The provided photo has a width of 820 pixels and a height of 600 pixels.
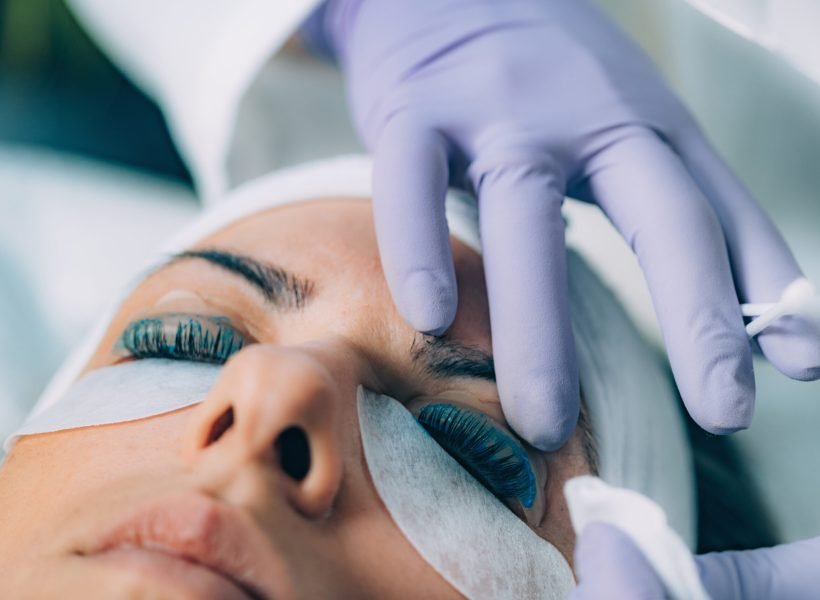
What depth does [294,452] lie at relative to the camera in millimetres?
713

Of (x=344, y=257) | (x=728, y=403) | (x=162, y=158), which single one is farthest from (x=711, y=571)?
(x=162, y=158)

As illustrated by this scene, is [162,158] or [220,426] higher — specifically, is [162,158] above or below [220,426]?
below

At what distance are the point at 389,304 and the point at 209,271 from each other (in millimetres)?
224

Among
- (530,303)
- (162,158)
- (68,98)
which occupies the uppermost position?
(530,303)

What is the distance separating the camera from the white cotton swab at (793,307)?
2.68ft

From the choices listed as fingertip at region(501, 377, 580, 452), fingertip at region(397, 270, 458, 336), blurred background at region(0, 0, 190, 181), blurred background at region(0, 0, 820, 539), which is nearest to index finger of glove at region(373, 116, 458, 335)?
fingertip at region(397, 270, 458, 336)

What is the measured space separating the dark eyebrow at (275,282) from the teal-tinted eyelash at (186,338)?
0.06 meters

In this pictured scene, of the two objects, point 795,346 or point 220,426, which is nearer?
point 220,426

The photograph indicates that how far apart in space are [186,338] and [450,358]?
29 centimetres

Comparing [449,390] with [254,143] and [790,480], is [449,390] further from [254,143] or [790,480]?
[254,143]

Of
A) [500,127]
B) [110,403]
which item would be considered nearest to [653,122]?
[500,127]

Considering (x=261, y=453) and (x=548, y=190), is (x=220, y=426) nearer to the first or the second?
(x=261, y=453)

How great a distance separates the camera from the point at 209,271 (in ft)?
3.09

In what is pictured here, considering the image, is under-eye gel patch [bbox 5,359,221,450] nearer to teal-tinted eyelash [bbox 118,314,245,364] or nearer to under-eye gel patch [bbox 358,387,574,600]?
teal-tinted eyelash [bbox 118,314,245,364]
